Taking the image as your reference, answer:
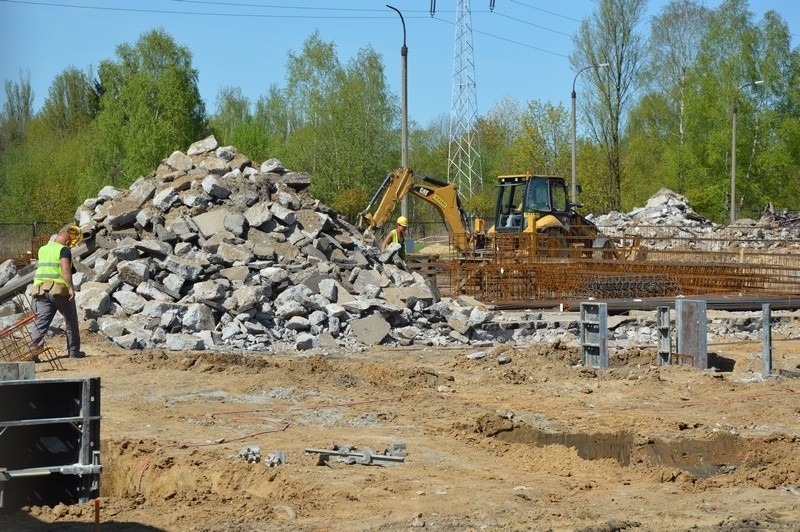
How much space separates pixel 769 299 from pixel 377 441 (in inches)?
561

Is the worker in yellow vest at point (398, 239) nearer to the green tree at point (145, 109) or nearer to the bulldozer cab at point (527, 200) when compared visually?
the bulldozer cab at point (527, 200)

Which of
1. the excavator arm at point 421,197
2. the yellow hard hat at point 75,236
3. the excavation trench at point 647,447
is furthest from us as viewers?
the excavator arm at point 421,197

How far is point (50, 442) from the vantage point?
6.39 metres

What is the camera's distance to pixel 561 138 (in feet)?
175

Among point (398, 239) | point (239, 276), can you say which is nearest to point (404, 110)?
point (398, 239)

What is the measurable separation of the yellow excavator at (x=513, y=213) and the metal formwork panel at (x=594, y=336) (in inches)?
336

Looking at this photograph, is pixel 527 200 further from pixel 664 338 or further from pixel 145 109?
pixel 145 109

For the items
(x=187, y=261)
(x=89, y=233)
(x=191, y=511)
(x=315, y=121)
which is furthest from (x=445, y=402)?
(x=315, y=121)

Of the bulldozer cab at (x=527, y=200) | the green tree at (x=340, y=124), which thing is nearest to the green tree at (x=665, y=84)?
the green tree at (x=340, y=124)

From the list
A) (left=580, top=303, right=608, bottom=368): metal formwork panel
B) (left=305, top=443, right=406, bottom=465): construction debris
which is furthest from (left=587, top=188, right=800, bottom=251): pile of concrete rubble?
(left=305, top=443, right=406, bottom=465): construction debris

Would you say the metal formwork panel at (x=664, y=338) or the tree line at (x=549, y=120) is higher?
the tree line at (x=549, y=120)

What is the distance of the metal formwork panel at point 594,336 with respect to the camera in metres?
14.4

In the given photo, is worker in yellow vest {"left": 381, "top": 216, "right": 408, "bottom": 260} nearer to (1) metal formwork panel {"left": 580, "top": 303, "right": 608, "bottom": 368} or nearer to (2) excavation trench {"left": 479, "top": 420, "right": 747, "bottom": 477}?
(1) metal formwork panel {"left": 580, "top": 303, "right": 608, "bottom": 368}

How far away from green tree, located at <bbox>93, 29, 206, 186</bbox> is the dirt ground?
38.5 meters
